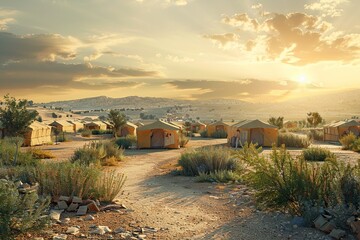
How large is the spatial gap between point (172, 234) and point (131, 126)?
38.8 metres

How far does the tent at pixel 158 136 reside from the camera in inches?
1123

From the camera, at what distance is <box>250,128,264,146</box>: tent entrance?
98.3 ft

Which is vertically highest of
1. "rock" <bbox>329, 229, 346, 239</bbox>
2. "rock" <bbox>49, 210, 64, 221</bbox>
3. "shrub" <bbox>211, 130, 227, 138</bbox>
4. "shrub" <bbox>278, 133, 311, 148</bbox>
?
"rock" <bbox>49, 210, 64, 221</bbox>

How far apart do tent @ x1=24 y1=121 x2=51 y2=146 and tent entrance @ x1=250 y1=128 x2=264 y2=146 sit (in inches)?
720

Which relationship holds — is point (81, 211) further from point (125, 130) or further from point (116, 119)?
point (125, 130)

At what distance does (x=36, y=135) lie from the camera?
3347 cm

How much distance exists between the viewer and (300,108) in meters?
167

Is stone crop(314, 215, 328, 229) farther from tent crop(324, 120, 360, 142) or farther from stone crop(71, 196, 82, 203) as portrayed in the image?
tent crop(324, 120, 360, 142)

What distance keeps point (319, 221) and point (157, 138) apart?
22978 mm

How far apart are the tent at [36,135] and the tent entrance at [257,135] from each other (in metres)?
18.3

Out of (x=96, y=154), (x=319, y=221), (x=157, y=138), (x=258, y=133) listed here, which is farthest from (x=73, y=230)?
(x=258, y=133)

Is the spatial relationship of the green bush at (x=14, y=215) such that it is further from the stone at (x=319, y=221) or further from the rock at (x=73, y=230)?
the stone at (x=319, y=221)

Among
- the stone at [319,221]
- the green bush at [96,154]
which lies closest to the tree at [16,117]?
the green bush at [96,154]

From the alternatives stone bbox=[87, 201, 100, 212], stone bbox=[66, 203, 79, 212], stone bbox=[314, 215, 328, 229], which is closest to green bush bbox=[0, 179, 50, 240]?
stone bbox=[66, 203, 79, 212]
